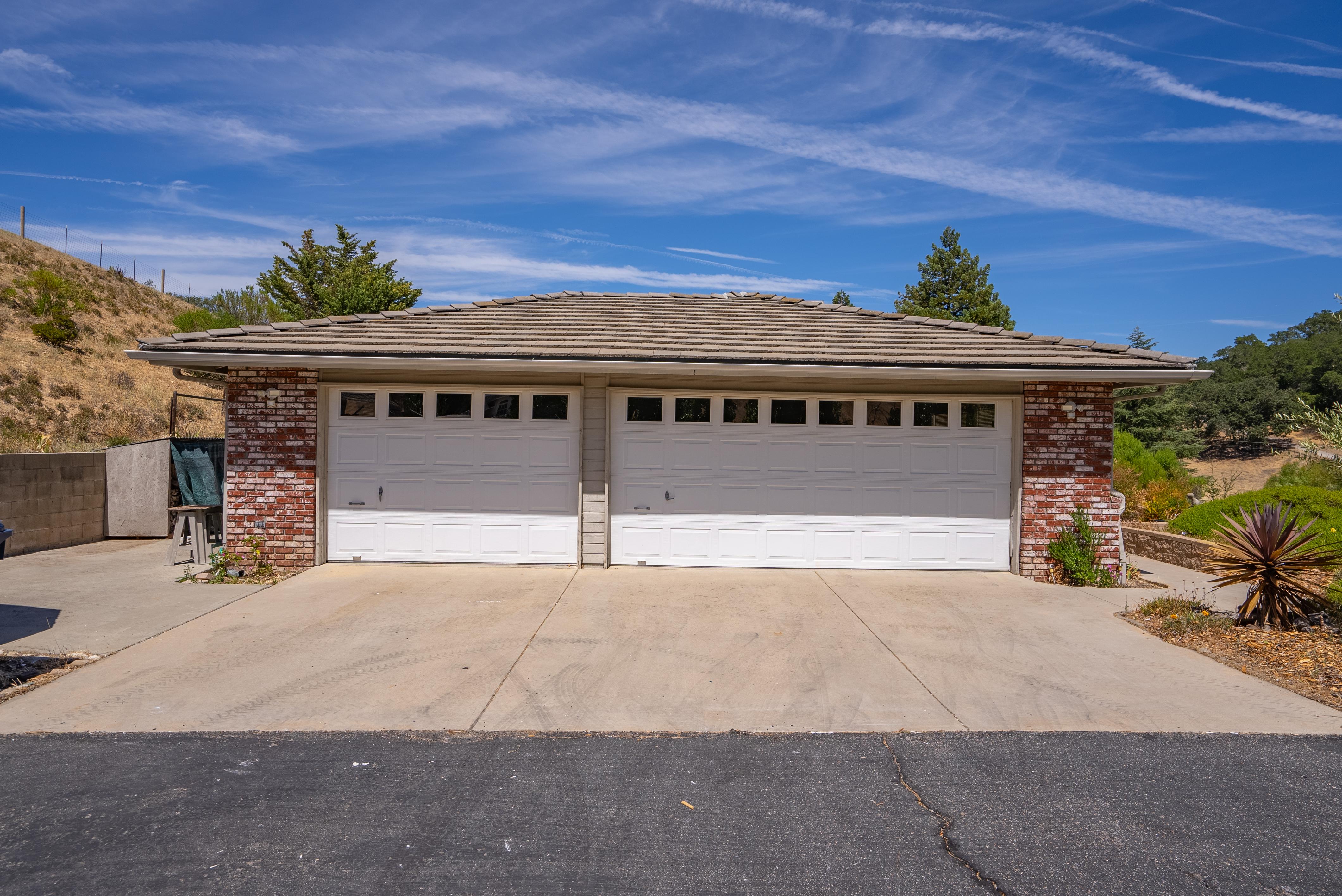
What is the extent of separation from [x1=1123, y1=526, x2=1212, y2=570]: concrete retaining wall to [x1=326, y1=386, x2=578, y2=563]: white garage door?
8.01 m

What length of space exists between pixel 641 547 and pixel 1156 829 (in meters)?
6.82

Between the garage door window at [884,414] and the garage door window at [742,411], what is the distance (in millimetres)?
1456

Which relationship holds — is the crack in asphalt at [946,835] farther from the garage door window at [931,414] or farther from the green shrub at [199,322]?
the green shrub at [199,322]

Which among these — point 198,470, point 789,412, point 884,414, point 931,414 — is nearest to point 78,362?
point 198,470

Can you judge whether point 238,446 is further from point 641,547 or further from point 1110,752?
point 1110,752

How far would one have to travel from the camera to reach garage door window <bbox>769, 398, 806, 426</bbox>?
989cm

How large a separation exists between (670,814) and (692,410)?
654cm

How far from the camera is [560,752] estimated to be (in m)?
4.50

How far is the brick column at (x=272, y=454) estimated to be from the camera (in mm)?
9398

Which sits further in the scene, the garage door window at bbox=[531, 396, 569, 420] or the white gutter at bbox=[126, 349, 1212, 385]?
the garage door window at bbox=[531, 396, 569, 420]

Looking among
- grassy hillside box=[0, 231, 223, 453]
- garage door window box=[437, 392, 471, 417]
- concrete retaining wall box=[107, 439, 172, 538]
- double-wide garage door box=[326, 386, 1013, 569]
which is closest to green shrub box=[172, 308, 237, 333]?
grassy hillside box=[0, 231, 223, 453]

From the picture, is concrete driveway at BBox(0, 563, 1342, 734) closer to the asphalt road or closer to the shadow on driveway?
the asphalt road

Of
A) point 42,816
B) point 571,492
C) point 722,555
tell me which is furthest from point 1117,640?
point 42,816

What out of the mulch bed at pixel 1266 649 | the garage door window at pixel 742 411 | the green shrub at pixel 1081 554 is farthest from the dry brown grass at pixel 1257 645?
the garage door window at pixel 742 411
